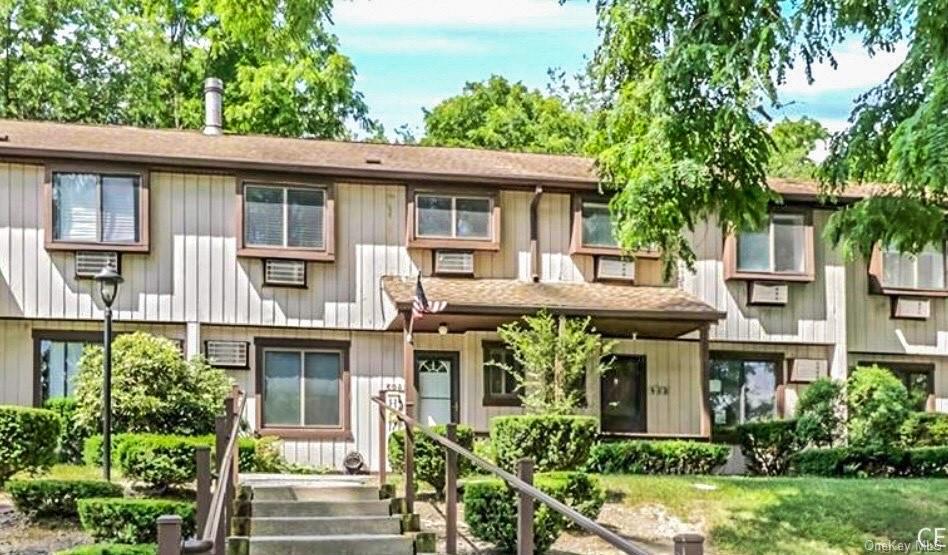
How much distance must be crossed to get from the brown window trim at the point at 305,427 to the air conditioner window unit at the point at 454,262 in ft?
5.89

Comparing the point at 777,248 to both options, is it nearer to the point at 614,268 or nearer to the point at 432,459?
the point at 614,268

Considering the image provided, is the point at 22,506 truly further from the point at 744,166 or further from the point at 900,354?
the point at 900,354

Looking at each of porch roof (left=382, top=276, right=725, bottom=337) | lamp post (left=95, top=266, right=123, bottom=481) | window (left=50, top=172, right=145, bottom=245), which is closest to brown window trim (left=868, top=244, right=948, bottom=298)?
porch roof (left=382, top=276, right=725, bottom=337)

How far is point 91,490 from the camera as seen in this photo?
10.4m

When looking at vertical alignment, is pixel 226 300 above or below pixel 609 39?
below

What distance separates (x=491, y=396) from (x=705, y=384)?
10.5 feet

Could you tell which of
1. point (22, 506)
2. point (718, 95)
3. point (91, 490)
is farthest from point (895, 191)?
point (22, 506)

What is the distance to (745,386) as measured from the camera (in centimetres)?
1847

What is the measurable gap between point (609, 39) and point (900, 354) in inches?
382

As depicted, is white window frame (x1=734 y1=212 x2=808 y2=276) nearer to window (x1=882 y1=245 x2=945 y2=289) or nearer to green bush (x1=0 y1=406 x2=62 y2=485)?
window (x1=882 y1=245 x2=945 y2=289)

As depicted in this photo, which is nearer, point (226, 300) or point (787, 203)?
point (226, 300)

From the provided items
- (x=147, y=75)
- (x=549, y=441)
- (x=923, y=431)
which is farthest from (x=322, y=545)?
(x=147, y=75)

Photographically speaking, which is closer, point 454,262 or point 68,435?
point 68,435

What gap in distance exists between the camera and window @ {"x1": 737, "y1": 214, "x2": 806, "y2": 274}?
17922 millimetres
